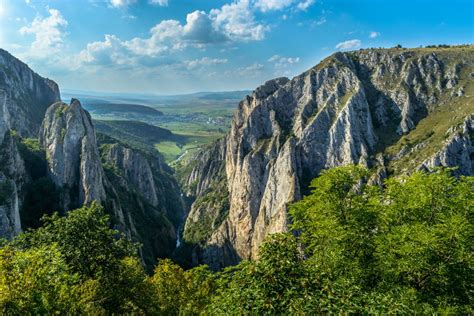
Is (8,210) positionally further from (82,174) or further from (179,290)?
(179,290)

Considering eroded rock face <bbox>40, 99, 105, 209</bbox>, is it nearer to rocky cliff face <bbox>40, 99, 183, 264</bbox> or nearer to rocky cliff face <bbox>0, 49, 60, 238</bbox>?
rocky cliff face <bbox>40, 99, 183, 264</bbox>

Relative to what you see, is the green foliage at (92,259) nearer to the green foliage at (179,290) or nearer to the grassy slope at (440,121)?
the green foliage at (179,290)

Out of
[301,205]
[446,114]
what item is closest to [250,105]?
[446,114]

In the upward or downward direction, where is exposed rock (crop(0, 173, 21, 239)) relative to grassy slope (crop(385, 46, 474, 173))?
downward

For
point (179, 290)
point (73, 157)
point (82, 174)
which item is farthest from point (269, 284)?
point (73, 157)

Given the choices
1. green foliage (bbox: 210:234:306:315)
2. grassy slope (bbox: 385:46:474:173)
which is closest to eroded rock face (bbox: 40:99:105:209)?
green foliage (bbox: 210:234:306:315)

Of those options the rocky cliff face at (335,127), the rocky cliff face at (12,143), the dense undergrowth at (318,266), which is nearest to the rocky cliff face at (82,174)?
the rocky cliff face at (12,143)
